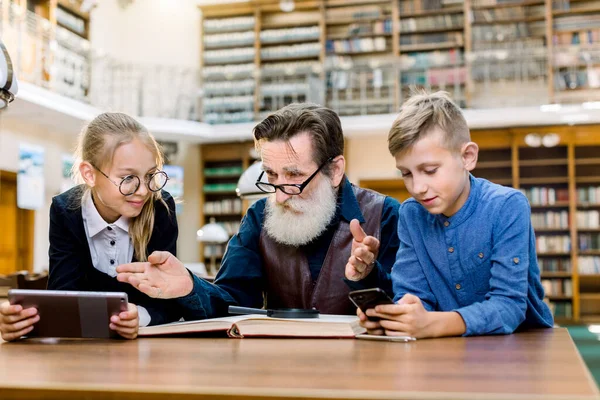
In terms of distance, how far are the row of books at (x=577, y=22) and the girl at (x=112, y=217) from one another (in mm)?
10316

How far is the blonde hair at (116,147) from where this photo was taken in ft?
6.35

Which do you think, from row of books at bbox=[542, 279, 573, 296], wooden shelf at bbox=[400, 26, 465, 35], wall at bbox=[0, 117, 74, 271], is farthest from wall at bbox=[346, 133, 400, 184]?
wall at bbox=[0, 117, 74, 271]

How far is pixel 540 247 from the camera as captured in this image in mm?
10695

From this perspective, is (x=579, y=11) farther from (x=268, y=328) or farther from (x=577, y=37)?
(x=268, y=328)

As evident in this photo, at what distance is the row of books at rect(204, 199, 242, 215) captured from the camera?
1235 centimetres

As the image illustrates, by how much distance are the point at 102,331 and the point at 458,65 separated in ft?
34.3

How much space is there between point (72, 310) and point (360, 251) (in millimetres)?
630

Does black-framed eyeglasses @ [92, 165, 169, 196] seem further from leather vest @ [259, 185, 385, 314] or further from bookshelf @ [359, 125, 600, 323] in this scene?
bookshelf @ [359, 125, 600, 323]

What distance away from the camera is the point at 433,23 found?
448 inches

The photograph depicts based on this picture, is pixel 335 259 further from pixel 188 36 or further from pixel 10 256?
pixel 188 36

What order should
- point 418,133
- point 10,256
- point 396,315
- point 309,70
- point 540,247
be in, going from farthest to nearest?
point 309,70 < point 540,247 < point 10,256 < point 418,133 < point 396,315

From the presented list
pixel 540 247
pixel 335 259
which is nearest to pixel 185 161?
pixel 540 247

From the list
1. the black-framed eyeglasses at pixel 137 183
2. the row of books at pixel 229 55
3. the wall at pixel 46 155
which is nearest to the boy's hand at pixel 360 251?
the black-framed eyeglasses at pixel 137 183

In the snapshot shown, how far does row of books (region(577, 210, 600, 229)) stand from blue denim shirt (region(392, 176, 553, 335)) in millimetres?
9612
